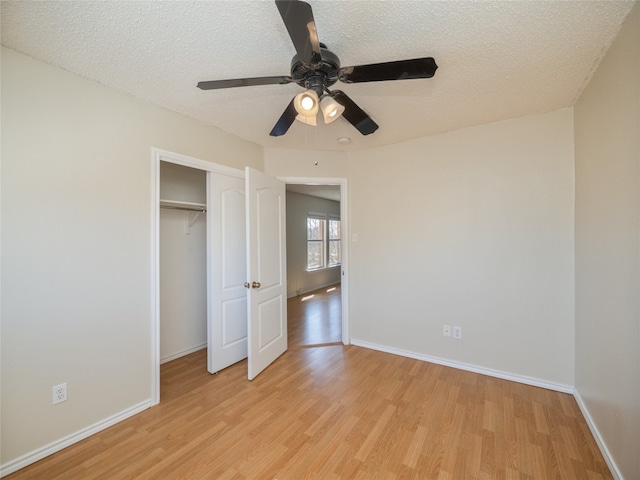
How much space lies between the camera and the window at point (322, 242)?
6.66 m

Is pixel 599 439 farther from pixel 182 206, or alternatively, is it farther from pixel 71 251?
pixel 182 206

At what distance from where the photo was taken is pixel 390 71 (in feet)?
4.12

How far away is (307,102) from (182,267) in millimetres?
2438

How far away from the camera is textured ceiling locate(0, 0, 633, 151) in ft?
4.09

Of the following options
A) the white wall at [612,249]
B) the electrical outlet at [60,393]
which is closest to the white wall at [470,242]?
the white wall at [612,249]

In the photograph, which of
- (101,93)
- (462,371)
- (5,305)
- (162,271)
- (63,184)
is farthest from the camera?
(162,271)

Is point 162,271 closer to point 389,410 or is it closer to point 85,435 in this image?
point 85,435

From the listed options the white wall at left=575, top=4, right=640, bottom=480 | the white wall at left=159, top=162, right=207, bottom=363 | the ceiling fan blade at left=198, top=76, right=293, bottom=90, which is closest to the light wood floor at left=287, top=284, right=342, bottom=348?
the white wall at left=159, top=162, right=207, bottom=363

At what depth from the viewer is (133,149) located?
1.99 metres

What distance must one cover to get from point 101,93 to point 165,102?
0.39 m

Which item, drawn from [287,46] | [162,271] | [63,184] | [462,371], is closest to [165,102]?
[63,184]

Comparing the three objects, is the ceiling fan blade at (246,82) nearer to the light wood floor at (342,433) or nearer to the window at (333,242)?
the light wood floor at (342,433)

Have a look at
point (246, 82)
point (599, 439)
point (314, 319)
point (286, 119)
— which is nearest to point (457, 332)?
point (599, 439)

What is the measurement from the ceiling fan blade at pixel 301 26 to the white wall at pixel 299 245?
476cm
